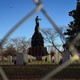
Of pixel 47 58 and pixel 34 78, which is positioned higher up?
pixel 47 58

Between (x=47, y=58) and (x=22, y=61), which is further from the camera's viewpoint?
(x=47, y=58)

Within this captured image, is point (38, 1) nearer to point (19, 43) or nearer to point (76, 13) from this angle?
point (76, 13)

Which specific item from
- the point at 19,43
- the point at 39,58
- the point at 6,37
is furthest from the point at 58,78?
the point at 19,43

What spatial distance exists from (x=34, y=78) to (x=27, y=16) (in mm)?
6363

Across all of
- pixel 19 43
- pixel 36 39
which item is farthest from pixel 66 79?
pixel 19 43

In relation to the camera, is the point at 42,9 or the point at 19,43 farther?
the point at 19,43

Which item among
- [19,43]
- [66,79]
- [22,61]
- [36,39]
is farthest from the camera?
[19,43]

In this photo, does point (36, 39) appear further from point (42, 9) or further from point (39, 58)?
point (42, 9)

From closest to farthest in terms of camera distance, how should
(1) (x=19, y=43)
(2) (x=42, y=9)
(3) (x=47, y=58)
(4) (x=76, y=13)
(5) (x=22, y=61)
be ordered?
(2) (x=42, y=9) < (5) (x=22, y=61) < (4) (x=76, y=13) < (3) (x=47, y=58) < (1) (x=19, y=43)

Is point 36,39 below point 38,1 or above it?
above

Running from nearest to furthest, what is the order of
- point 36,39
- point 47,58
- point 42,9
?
point 42,9, point 47,58, point 36,39

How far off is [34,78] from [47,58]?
1889 centimetres

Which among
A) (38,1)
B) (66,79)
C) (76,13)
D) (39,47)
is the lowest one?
(66,79)

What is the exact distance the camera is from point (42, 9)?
337 centimetres
